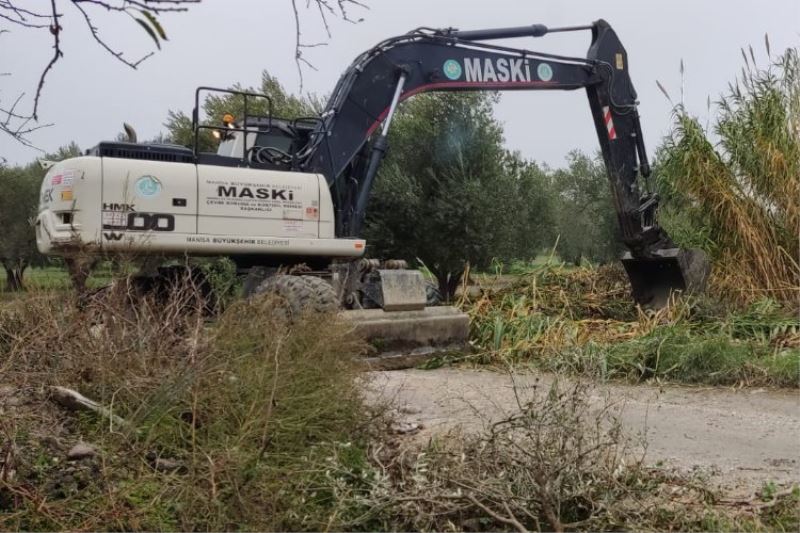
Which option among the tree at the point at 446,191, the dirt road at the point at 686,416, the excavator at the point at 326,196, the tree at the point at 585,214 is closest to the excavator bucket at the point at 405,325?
the excavator at the point at 326,196

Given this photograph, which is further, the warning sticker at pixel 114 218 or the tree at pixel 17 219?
the tree at pixel 17 219

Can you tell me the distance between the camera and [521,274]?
10875 mm

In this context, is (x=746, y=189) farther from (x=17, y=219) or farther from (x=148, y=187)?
(x=17, y=219)

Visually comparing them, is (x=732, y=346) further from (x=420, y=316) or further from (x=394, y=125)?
(x=394, y=125)

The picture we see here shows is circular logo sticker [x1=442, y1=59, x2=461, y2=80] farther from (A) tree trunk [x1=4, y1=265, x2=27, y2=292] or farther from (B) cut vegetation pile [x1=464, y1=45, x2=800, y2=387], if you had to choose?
(A) tree trunk [x1=4, y1=265, x2=27, y2=292]

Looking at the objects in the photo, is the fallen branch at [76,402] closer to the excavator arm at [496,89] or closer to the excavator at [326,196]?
the excavator at [326,196]

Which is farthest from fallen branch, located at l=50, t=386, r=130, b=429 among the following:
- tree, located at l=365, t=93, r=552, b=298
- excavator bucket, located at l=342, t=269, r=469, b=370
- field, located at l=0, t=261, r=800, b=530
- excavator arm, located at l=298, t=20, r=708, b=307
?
tree, located at l=365, t=93, r=552, b=298

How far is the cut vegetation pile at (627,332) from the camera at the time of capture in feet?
22.7

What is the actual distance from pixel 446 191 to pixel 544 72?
8103mm

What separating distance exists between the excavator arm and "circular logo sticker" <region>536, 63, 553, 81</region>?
1 centimetres

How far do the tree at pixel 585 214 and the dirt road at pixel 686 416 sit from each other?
19930 millimetres

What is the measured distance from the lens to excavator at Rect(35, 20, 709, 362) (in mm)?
7371

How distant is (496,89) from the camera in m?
9.92

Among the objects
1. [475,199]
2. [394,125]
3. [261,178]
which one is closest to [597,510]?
[261,178]
